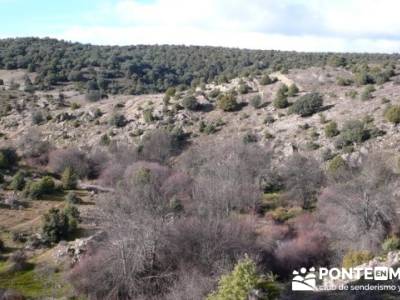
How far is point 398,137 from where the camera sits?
1688 inches

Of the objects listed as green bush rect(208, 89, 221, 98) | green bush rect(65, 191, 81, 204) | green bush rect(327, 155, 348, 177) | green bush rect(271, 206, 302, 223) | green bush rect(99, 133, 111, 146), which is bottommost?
green bush rect(271, 206, 302, 223)

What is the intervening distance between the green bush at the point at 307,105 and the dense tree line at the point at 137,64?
15.4m

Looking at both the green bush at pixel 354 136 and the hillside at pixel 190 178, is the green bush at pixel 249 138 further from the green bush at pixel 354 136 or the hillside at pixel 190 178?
the green bush at pixel 354 136

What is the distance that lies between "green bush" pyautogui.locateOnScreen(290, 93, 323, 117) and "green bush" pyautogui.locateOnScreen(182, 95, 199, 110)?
1168 centimetres

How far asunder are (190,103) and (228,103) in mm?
4579

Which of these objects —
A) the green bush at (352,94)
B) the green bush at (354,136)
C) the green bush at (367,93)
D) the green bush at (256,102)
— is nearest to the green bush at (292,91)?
the green bush at (256,102)

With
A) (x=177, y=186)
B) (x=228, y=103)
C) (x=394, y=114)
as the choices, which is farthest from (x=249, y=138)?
(x=177, y=186)

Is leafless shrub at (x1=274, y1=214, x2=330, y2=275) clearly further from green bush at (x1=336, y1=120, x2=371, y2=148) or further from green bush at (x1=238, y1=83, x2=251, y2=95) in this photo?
green bush at (x1=238, y1=83, x2=251, y2=95)

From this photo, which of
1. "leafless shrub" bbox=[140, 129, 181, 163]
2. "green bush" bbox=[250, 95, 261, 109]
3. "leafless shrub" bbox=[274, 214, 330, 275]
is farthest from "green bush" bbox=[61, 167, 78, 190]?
"green bush" bbox=[250, 95, 261, 109]

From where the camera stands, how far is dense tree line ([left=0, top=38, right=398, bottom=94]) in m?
78.2

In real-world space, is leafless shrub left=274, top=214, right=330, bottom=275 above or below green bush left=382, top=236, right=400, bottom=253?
below

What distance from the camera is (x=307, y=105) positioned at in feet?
169

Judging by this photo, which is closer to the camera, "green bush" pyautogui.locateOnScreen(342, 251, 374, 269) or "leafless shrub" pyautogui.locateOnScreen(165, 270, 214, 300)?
"leafless shrub" pyautogui.locateOnScreen(165, 270, 214, 300)

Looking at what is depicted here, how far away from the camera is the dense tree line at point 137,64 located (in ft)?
257
